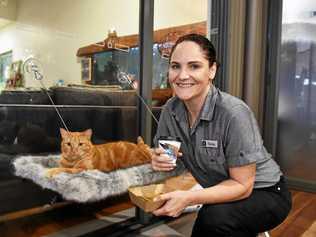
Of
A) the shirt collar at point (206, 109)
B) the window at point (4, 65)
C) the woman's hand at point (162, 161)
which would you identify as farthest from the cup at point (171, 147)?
the window at point (4, 65)

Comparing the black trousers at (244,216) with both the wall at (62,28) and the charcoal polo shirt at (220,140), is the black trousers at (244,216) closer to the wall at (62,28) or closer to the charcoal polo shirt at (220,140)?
the charcoal polo shirt at (220,140)

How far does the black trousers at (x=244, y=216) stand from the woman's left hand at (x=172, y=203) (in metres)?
0.14

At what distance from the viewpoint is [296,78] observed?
3025 millimetres

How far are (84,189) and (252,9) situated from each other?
2.13 m

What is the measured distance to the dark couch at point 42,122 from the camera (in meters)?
1.60

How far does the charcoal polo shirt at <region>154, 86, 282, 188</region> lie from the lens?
111 centimetres

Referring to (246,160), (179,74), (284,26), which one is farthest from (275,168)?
(284,26)

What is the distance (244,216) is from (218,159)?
22 centimetres

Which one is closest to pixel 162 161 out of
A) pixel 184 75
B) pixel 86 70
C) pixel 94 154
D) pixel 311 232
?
pixel 184 75

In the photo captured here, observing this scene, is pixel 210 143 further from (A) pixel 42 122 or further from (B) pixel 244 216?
(A) pixel 42 122

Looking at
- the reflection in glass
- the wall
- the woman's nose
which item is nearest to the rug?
the reflection in glass

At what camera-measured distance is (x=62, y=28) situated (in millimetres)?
1852

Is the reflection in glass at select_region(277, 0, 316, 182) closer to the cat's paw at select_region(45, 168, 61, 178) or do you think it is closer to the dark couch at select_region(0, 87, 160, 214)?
the dark couch at select_region(0, 87, 160, 214)

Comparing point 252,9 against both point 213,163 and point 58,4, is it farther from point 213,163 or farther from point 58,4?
point 213,163
